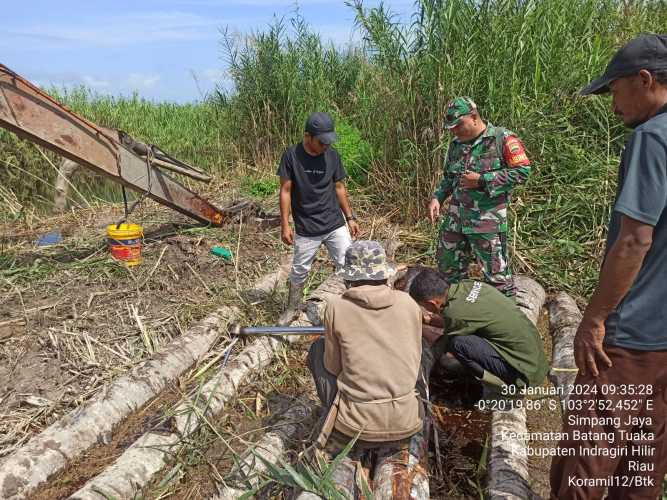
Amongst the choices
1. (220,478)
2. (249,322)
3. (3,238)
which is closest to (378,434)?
(220,478)

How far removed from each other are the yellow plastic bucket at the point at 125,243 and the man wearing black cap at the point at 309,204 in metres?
1.84

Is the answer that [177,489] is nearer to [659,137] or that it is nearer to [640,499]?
[640,499]

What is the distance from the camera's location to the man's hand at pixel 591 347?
81.6 inches

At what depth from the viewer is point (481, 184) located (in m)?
4.08

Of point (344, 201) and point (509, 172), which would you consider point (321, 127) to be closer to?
point (344, 201)

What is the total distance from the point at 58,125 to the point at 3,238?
101 inches

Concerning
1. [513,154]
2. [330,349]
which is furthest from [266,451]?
[513,154]

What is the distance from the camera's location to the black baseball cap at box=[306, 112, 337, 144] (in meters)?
4.07

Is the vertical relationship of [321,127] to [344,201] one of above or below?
above

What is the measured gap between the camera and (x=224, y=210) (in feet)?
22.0

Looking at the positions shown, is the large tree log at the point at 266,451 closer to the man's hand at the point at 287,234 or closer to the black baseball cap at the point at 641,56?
the man's hand at the point at 287,234

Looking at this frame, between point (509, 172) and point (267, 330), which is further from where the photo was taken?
point (267, 330)

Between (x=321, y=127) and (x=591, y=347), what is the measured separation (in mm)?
2686

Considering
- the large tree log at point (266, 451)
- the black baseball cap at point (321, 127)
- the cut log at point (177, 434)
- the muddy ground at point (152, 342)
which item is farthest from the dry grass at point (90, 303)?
the black baseball cap at point (321, 127)
